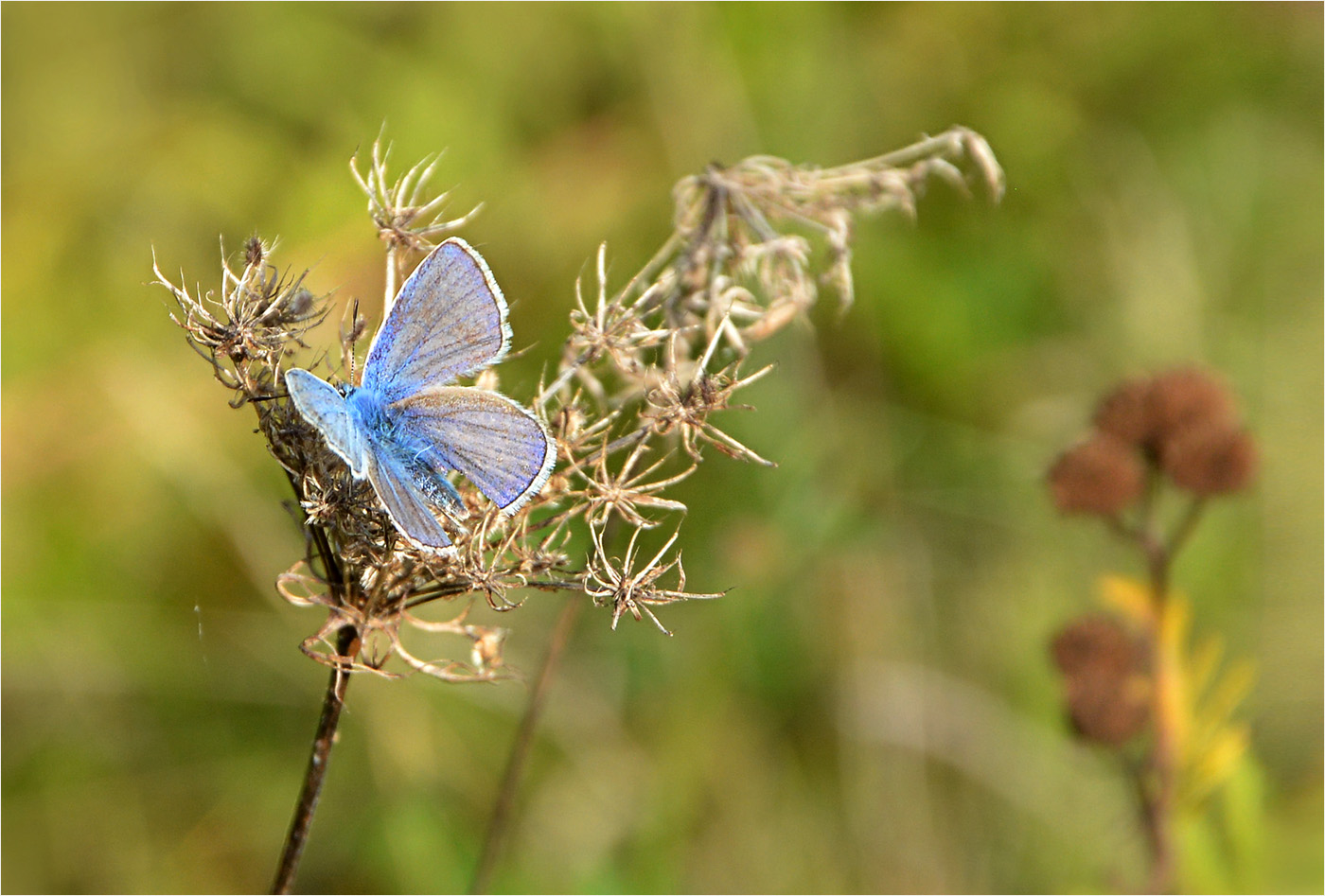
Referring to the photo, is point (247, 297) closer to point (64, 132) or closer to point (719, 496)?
point (719, 496)

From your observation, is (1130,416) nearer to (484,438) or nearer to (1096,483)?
(1096,483)

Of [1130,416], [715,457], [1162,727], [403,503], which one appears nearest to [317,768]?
[403,503]

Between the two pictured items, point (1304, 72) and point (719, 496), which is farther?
point (1304, 72)

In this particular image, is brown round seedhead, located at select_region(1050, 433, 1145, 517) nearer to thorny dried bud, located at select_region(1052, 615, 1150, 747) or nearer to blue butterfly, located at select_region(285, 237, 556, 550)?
thorny dried bud, located at select_region(1052, 615, 1150, 747)

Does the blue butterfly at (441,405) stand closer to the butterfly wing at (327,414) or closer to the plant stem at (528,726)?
the butterfly wing at (327,414)

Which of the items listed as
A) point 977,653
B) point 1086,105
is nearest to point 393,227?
point 977,653

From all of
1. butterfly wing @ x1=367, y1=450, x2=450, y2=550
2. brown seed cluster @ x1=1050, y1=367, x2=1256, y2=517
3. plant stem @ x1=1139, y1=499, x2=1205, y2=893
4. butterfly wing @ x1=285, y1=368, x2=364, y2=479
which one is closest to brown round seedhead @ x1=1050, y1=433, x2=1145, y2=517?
brown seed cluster @ x1=1050, y1=367, x2=1256, y2=517
